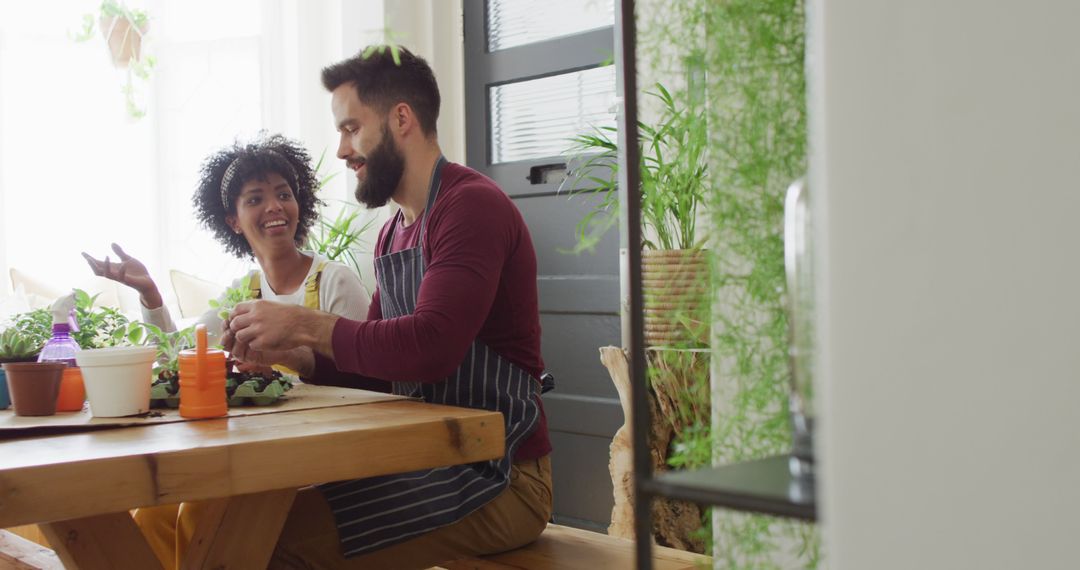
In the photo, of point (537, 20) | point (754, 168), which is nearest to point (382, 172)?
point (754, 168)

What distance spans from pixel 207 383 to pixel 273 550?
0.30 metres

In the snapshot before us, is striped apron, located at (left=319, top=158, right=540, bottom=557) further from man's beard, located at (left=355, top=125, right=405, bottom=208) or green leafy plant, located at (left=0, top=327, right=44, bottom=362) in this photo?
green leafy plant, located at (left=0, top=327, right=44, bottom=362)

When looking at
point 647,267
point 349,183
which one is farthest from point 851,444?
point 349,183

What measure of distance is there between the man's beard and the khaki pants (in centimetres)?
73

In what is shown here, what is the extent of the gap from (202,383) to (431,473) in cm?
44

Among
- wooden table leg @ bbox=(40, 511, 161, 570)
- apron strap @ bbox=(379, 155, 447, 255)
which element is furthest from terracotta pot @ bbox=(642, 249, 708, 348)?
wooden table leg @ bbox=(40, 511, 161, 570)

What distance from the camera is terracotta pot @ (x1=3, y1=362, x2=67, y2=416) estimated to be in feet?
5.53

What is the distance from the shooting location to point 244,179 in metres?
3.12

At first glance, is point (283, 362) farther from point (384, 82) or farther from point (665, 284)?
point (665, 284)

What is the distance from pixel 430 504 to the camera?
1841 mm

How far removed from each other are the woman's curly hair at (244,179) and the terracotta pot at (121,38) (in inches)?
67.9

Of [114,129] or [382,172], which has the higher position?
[114,129]

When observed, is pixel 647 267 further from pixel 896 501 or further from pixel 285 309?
pixel 896 501

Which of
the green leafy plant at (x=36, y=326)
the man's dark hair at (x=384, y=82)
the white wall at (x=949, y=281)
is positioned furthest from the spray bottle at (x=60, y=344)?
the white wall at (x=949, y=281)
